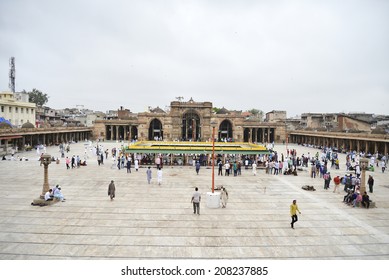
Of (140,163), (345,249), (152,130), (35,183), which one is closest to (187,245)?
(345,249)

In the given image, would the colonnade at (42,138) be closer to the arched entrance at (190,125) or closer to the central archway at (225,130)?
the arched entrance at (190,125)

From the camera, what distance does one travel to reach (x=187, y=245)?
9648 mm

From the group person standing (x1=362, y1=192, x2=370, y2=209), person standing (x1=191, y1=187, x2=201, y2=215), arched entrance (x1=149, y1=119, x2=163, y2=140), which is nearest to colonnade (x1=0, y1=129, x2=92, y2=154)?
arched entrance (x1=149, y1=119, x2=163, y2=140)

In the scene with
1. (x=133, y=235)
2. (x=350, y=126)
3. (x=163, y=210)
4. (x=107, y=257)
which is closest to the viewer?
(x=107, y=257)

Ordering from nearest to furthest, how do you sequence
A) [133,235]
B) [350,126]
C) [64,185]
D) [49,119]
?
[133,235] → [64,185] → [350,126] → [49,119]

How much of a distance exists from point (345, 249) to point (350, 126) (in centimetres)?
6203

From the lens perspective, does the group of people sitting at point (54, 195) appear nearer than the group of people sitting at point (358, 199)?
Yes

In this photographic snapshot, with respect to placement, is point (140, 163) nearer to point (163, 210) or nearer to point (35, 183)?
point (35, 183)

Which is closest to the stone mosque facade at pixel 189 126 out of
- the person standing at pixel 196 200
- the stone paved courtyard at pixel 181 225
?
the stone paved courtyard at pixel 181 225

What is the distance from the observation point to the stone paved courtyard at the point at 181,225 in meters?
9.17

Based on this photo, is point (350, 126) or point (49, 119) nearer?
point (350, 126)

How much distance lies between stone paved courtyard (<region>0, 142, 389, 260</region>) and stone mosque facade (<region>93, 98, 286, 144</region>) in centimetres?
4804

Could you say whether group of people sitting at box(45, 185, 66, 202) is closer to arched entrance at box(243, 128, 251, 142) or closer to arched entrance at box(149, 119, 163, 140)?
arched entrance at box(149, 119, 163, 140)

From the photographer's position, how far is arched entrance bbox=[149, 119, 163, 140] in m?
69.8
